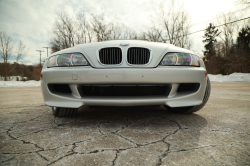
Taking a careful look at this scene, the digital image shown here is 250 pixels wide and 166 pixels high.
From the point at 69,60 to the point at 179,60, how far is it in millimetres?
1200

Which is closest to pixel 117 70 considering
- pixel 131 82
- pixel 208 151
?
pixel 131 82

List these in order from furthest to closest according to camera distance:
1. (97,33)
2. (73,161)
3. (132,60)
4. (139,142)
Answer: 1. (97,33)
2. (132,60)
3. (139,142)
4. (73,161)

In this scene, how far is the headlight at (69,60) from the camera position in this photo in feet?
5.00

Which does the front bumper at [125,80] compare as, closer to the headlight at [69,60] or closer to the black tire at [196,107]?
the headlight at [69,60]

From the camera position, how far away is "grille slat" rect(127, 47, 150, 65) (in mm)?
1511

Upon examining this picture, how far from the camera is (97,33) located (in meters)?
19.9

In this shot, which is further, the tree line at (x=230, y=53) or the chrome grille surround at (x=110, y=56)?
the tree line at (x=230, y=53)

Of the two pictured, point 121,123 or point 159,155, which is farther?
point 121,123

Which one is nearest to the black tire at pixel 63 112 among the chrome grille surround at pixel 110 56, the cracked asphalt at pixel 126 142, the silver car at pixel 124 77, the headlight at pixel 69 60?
the cracked asphalt at pixel 126 142

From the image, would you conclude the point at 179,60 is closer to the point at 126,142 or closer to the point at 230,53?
the point at 126,142

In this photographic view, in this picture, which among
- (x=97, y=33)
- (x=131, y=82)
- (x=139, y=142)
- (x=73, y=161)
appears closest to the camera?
(x=73, y=161)

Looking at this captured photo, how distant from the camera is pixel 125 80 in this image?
138 cm

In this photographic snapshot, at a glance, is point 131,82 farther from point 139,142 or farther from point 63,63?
point 63,63

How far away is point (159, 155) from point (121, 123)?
710 mm
